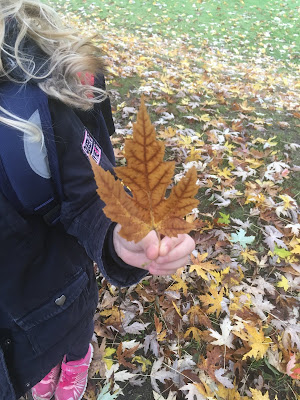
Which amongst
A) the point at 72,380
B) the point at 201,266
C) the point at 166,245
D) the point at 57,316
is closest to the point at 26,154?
the point at 166,245

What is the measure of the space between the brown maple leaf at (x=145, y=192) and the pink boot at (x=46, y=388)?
1.53 m

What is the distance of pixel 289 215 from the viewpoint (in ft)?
8.48

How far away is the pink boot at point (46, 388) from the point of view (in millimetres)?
1714

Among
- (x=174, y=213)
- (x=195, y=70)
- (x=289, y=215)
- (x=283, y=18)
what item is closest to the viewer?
(x=174, y=213)

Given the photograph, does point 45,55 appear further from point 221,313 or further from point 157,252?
point 221,313

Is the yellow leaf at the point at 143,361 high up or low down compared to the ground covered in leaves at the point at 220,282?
down

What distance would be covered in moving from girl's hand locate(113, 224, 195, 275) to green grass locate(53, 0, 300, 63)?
764 centimetres

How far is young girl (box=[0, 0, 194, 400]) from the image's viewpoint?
952 millimetres

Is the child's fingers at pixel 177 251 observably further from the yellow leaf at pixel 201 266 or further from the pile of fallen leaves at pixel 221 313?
the yellow leaf at pixel 201 266

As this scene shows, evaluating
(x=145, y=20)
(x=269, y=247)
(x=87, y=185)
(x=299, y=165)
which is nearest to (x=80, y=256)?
(x=87, y=185)

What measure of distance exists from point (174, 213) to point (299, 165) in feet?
9.96

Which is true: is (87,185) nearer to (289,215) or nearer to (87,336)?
(87,336)

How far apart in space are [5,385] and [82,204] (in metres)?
0.77

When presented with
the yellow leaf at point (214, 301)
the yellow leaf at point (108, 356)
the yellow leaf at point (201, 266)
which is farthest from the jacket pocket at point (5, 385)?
the yellow leaf at point (201, 266)
